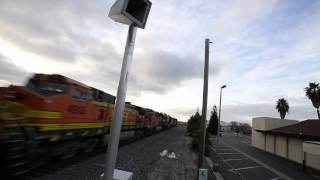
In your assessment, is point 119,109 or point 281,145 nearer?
point 119,109

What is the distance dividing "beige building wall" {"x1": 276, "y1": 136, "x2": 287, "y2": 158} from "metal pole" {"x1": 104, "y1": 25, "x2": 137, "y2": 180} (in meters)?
40.2

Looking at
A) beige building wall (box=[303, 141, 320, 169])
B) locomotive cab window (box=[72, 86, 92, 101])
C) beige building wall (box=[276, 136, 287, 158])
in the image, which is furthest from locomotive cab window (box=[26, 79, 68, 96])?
beige building wall (box=[276, 136, 287, 158])

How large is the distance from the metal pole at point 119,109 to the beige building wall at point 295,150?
3555 centimetres

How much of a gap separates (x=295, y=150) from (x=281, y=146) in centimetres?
527

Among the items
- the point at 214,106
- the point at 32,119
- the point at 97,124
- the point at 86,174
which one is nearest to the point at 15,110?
the point at 32,119

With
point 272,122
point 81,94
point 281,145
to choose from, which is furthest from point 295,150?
point 81,94

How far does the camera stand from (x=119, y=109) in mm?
3842

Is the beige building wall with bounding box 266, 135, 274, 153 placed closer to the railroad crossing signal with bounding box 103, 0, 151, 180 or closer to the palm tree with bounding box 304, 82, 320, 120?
the palm tree with bounding box 304, 82, 320, 120

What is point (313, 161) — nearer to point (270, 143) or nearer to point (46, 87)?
point (270, 143)

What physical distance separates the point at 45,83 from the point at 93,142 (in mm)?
7242

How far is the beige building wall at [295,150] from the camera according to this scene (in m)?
34.5

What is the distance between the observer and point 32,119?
11.7 metres

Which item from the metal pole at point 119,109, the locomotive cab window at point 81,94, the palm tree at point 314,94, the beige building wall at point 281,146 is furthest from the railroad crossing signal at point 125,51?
the palm tree at point 314,94

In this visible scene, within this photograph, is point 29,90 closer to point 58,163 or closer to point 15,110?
point 15,110
